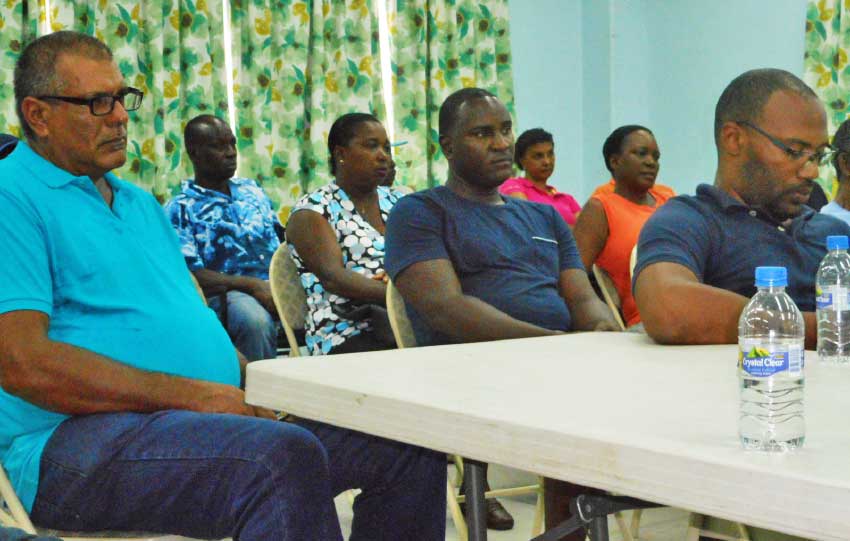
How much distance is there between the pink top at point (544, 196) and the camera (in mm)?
5684

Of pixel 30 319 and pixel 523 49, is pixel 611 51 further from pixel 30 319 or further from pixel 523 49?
pixel 30 319

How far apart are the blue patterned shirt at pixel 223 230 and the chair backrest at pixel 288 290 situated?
1.00m

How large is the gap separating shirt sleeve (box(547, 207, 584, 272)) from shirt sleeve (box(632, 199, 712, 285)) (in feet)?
2.95

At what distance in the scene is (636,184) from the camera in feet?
15.8

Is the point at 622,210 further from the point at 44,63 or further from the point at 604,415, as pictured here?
the point at 604,415

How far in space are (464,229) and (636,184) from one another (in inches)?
82.5

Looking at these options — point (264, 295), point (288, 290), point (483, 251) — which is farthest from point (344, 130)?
point (483, 251)

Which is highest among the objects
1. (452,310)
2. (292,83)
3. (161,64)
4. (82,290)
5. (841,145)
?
(161,64)

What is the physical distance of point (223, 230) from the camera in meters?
4.74

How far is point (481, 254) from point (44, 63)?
127 cm

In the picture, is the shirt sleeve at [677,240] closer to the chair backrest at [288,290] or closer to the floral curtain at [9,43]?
the chair backrest at [288,290]

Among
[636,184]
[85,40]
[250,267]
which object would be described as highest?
[85,40]

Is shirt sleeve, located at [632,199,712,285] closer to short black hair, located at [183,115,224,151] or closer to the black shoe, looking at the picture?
the black shoe

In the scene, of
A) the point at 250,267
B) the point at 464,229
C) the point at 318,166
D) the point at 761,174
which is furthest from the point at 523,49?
the point at 761,174
